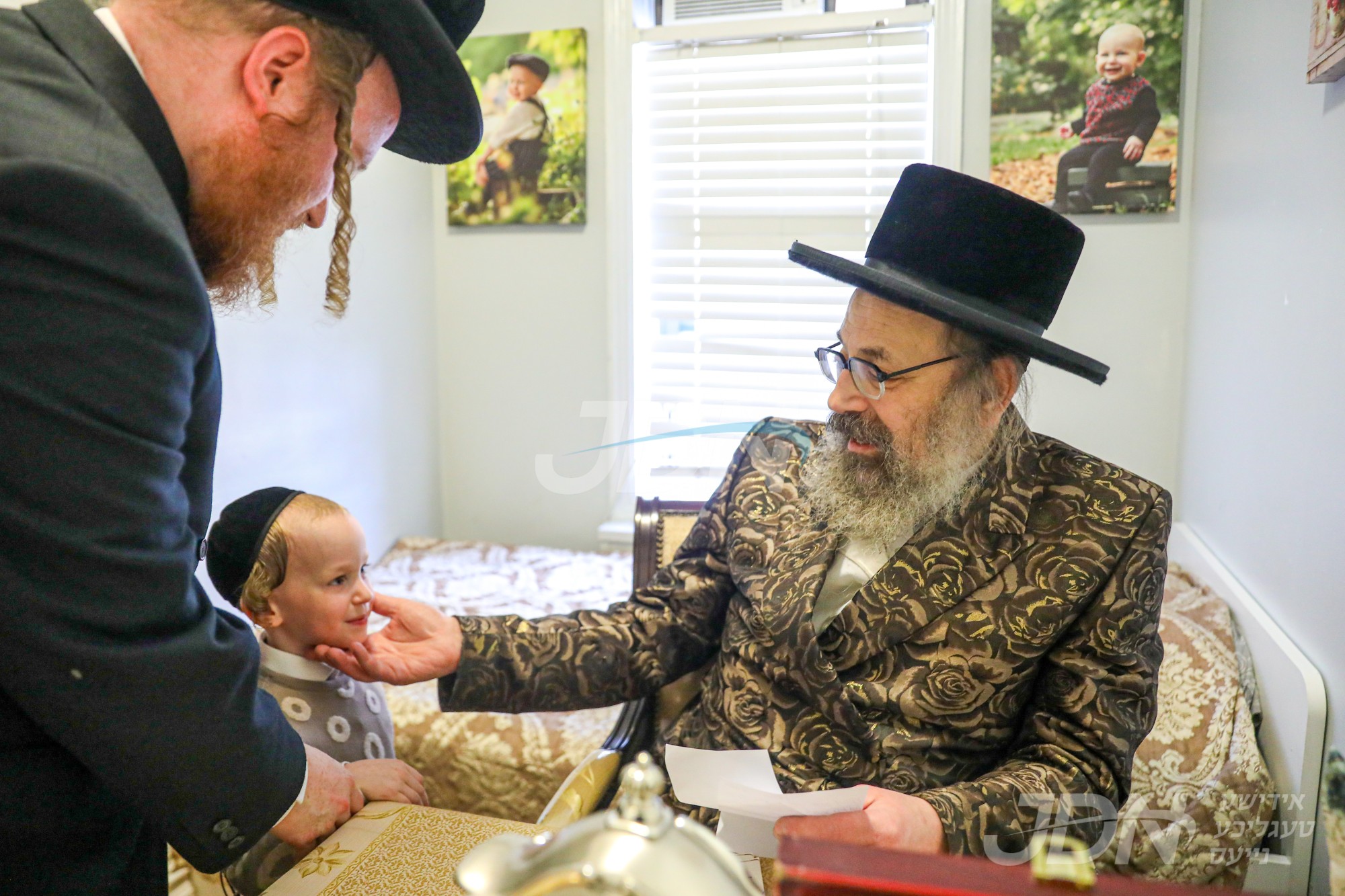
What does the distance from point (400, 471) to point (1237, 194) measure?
288 cm

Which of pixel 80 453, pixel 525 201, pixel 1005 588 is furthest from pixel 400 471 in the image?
pixel 80 453

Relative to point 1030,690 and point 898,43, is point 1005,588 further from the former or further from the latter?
point 898,43

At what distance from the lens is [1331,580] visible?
5.72ft

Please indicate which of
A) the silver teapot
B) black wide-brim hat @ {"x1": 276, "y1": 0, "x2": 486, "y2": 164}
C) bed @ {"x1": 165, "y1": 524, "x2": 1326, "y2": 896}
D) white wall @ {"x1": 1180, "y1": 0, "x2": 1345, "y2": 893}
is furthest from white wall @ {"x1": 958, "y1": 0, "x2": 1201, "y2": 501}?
the silver teapot

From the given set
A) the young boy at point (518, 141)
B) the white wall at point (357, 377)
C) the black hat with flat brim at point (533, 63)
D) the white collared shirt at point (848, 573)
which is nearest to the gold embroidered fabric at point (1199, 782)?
the white collared shirt at point (848, 573)

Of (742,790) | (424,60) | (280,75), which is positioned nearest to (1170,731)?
(742,790)

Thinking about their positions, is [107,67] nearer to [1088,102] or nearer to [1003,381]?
[1003,381]

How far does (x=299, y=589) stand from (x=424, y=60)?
3.15ft

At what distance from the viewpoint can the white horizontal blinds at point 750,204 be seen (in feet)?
10.8

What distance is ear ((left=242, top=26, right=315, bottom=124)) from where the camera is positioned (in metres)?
0.96

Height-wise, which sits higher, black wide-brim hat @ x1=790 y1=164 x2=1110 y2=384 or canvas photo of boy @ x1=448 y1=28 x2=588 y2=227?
canvas photo of boy @ x1=448 y1=28 x2=588 y2=227

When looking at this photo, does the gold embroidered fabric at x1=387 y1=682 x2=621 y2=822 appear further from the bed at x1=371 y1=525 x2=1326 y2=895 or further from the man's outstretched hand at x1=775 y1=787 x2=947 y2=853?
the man's outstretched hand at x1=775 y1=787 x2=947 y2=853

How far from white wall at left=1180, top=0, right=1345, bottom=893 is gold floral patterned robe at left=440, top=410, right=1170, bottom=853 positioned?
536 millimetres

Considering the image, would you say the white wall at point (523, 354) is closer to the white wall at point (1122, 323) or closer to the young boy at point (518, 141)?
the young boy at point (518, 141)
